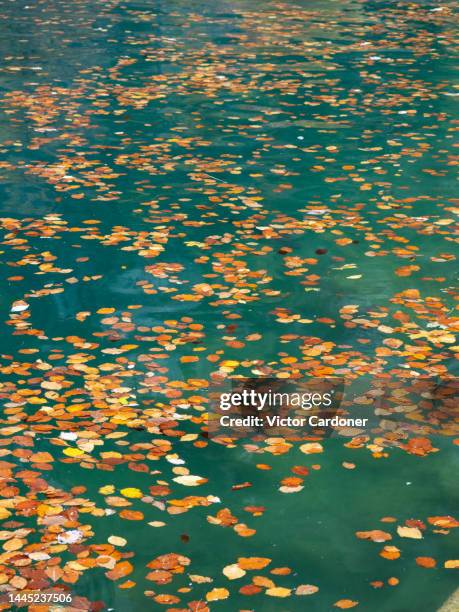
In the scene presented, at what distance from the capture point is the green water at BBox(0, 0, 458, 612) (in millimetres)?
5848

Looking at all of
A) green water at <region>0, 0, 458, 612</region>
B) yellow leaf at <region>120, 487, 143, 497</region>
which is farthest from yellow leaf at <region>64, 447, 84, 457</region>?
yellow leaf at <region>120, 487, 143, 497</region>

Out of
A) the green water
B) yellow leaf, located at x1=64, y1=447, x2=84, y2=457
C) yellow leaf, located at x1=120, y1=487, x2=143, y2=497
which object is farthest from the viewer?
yellow leaf, located at x1=64, y1=447, x2=84, y2=457

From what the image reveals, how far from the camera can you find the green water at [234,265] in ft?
19.2

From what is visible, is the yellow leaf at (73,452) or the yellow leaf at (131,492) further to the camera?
the yellow leaf at (73,452)

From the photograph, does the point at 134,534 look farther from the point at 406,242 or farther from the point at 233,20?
the point at 233,20

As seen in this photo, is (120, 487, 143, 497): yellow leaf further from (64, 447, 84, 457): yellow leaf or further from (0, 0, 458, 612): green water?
(64, 447, 84, 457): yellow leaf

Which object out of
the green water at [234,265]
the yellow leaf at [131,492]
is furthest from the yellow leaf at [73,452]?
the yellow leaf at [131,492]

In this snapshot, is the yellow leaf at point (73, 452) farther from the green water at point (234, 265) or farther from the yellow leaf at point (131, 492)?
the yellow leaf at point (131, 492)

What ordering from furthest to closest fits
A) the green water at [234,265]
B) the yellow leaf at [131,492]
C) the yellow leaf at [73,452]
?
1. the yellow leaf at [73,452]
2. the yellow leaf at [131,492]
3. the green water at [234,265]

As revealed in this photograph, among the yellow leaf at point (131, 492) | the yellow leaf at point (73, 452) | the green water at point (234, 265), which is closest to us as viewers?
the green water at point (234, 265)

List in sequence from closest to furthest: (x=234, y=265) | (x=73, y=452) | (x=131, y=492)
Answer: (x=131, y=492)
(x=73, y=452)
(x=234, y=265)

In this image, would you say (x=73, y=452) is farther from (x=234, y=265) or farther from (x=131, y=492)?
(x=234, y=265)

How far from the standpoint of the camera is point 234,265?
9664mm

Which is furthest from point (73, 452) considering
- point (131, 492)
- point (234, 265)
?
point (234, 265)
